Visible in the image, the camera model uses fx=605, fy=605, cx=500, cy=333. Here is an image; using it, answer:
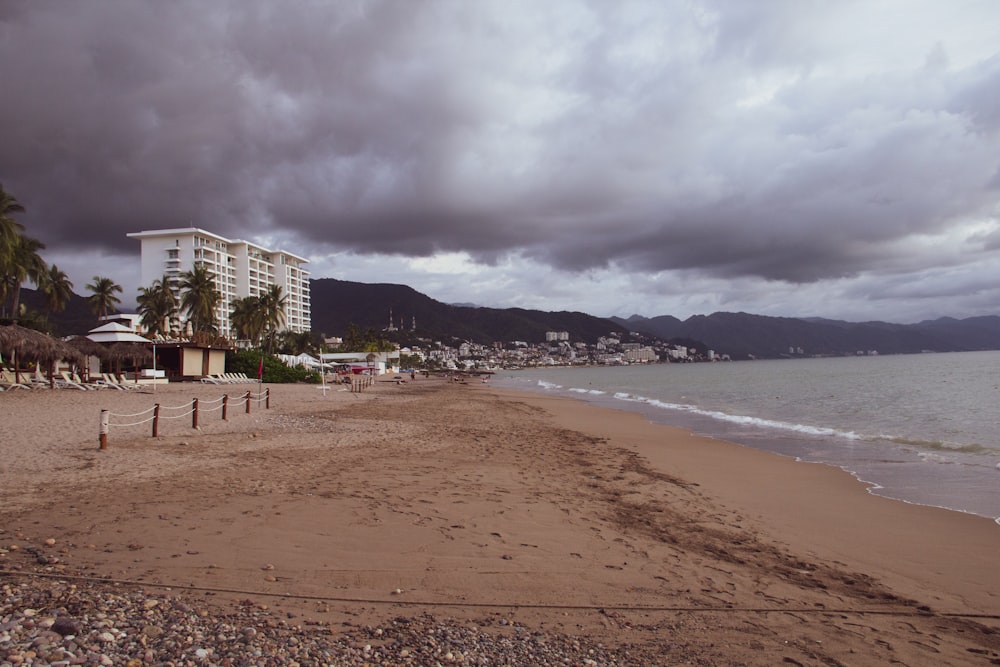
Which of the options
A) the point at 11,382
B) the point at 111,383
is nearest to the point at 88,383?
the point at 111,383

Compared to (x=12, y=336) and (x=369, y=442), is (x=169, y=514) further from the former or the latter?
(x=12, y=336)

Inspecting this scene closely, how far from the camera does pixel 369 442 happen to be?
13336 mm

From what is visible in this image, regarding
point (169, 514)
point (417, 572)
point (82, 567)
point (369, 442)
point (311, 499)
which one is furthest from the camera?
point (369, 442)

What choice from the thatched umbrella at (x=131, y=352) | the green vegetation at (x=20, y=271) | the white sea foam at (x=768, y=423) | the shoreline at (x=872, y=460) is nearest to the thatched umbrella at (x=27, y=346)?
the thatched umbrella at (x=131, y=352)

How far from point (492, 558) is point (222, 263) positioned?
114881 mm

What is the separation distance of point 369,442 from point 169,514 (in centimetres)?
710

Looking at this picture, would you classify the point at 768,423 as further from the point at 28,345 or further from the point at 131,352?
the point at 131,352

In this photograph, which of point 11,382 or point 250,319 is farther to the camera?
point 250,319

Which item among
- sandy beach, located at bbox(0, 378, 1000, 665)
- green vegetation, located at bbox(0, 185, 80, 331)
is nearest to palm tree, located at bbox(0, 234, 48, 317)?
green vegetation, located at bbox(0, 185, 80, 331)

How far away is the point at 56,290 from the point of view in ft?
198

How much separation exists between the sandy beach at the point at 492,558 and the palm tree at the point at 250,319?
2240 inches

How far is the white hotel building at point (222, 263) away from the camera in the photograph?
10362cm

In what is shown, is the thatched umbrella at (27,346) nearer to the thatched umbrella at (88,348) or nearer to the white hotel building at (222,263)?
the thatched umbrella at (88,348)

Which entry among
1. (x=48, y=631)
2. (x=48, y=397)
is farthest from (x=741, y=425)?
(x=48, y=397)
